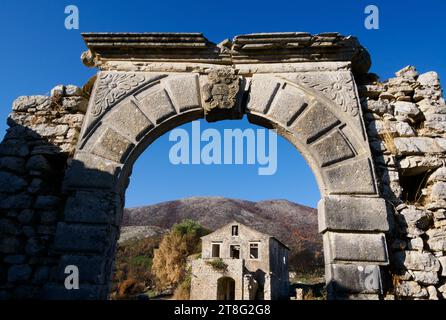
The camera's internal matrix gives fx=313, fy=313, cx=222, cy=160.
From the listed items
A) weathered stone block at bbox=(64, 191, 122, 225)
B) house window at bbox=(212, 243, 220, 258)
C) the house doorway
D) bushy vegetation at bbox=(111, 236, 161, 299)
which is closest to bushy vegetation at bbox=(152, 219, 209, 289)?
bushy vegetation at bbox=(111, 236, 161, 299)

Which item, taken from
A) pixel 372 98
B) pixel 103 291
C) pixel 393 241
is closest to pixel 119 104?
pixel 103 291

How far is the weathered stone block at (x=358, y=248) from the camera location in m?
3.11

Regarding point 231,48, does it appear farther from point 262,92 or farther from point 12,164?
point 12,164

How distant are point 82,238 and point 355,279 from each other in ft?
9.22

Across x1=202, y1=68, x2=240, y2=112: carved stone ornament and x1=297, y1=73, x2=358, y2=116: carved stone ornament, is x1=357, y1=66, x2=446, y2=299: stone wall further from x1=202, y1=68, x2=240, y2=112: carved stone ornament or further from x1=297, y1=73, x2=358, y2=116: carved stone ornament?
x1=202, y1=68, x2=240, y2=112: carved stone ornament

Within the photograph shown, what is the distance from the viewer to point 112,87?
13.1ft

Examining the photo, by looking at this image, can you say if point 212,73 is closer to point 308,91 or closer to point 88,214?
point 308,91

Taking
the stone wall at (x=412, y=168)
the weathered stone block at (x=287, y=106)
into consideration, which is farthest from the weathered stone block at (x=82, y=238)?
the stone wall at (x=412, y=168)

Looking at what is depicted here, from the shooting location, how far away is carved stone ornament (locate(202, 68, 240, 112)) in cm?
386

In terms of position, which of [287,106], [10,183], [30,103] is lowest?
Result: [10,183]

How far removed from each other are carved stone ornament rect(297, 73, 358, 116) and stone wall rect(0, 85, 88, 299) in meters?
2.94

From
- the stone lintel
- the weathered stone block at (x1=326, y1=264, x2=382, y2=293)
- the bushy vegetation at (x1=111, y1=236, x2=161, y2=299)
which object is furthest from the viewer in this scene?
the bushy vegetation at (x1=111, y1=236, x2=161, y2=299)

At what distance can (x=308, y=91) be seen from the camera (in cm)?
388

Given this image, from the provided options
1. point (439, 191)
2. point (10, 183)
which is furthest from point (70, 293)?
point (439, 191)
